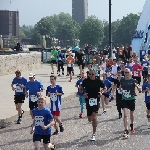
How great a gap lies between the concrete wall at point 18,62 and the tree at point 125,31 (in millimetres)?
93011

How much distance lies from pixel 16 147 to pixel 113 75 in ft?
Result: 31.8

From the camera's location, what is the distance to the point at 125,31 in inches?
5153

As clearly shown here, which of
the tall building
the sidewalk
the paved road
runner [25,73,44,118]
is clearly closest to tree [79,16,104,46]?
the tall building

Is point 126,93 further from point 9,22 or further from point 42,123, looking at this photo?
point 9,22

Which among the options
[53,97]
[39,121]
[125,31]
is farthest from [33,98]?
[125,31]

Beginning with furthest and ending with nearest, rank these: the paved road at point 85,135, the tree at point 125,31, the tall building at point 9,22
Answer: the tall building at point 9,22
the tree at point 125,31
the paved road at point 85,135

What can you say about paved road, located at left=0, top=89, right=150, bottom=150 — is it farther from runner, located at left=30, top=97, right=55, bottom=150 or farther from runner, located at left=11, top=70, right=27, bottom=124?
runner, located at left=30, top=97, right=55, bottom=150

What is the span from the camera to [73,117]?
50.2ft

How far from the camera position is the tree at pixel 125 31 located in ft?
425

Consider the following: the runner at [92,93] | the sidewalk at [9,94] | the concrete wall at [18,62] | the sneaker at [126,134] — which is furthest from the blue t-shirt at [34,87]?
the concrete wall at [18,62]

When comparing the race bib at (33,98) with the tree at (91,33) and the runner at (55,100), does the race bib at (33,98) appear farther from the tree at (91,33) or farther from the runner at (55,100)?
the tree at (91,33)

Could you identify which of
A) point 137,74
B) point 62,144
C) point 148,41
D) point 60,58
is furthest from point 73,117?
point 148,41

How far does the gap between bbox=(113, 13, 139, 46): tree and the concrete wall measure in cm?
9301

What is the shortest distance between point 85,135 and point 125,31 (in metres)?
120
